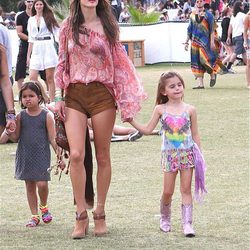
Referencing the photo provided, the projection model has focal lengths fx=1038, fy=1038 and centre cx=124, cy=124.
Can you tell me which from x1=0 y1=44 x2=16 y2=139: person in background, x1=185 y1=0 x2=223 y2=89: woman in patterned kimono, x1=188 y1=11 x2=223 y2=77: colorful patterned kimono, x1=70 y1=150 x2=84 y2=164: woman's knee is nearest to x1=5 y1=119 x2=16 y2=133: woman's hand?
x1=0 y1=44 x2=16 y2=139: person in background

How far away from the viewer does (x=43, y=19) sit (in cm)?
1554

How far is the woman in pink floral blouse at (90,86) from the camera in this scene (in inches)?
285

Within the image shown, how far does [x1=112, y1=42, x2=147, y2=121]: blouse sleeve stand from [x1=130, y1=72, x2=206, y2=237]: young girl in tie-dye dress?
0.45 feet

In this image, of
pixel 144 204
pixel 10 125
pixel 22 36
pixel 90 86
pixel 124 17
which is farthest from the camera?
pixel 124 17

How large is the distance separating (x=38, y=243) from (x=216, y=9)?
3056cm

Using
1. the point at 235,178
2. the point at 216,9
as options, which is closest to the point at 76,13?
the point at 235,178

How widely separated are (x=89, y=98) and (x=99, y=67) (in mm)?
231

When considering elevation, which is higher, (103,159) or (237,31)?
(103,159)

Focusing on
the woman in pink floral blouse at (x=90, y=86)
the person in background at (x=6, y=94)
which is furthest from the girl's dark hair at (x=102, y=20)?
the person in background at (x=6, y=94)

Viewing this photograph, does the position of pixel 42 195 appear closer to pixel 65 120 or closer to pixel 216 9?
pixel 65 120

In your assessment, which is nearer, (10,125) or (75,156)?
(75,156)

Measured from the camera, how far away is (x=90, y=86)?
7285 millimetres

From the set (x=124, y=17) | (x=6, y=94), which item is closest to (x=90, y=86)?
(x=6, y=94)

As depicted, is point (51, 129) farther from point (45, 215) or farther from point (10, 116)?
point (45, 215)
